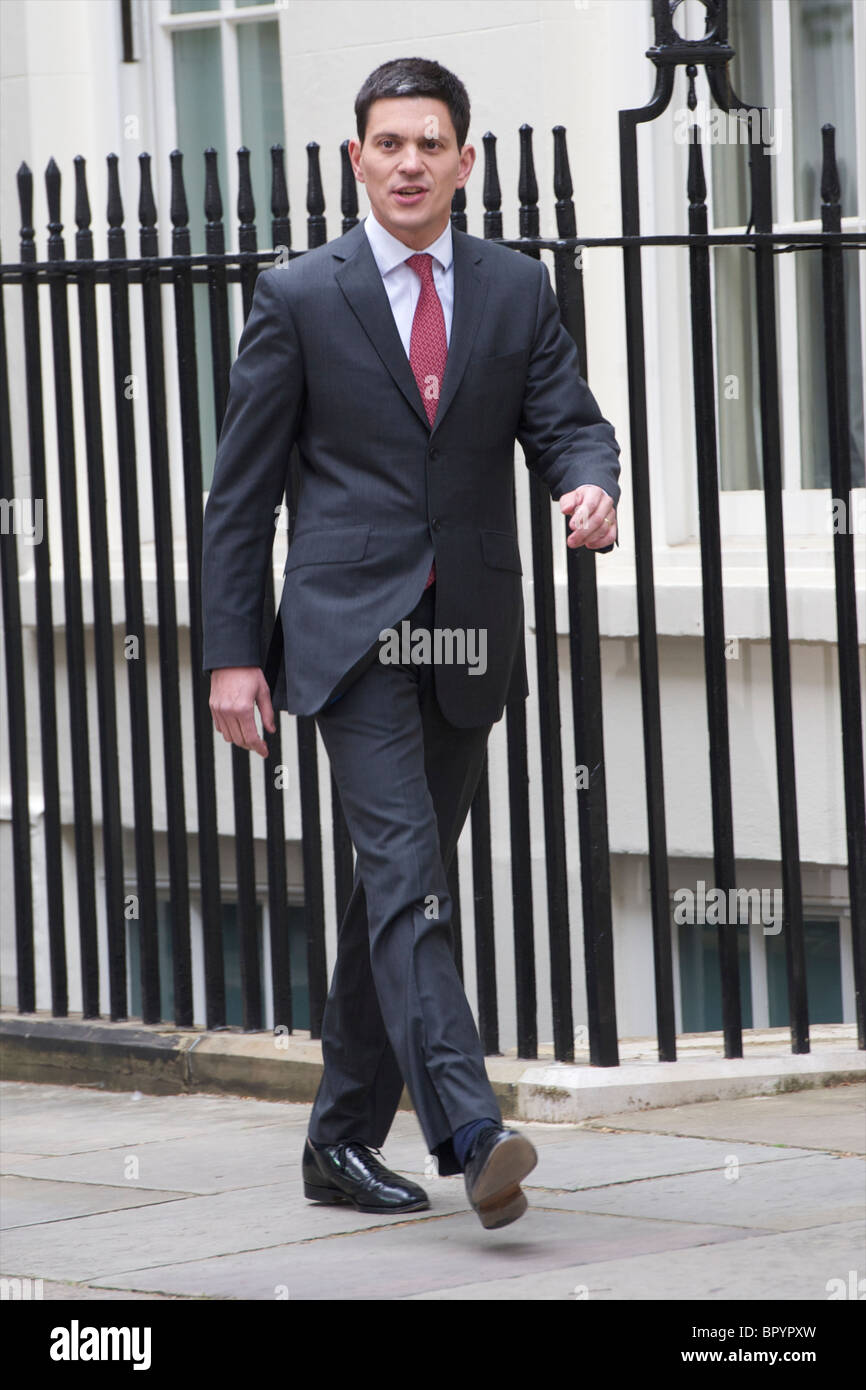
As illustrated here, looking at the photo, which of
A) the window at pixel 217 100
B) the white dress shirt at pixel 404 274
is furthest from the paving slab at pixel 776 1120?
the window at pixel 217 100

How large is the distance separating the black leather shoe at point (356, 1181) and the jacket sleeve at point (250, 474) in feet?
3.14

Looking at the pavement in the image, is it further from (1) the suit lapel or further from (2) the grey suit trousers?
(1) the suit lapel

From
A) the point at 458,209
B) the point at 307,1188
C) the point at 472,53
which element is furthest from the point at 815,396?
the point at 307,1188

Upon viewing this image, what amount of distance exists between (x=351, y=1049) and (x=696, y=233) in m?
2.13

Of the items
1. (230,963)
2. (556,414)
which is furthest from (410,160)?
(230,963)

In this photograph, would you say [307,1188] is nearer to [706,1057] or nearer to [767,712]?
[706,1057]

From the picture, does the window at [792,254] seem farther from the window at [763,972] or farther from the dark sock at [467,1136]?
the dark sock at [467,1136]

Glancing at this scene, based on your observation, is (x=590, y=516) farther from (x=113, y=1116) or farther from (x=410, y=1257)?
(x=113, y=1116)

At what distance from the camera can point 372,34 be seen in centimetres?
751

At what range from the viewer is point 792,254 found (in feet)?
22.6

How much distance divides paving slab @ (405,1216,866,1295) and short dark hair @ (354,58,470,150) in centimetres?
204

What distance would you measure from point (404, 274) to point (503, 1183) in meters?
1.69

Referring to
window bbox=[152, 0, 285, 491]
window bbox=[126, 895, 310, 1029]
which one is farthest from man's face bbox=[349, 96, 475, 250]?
window bbox=[126, 895, 310, 1029]

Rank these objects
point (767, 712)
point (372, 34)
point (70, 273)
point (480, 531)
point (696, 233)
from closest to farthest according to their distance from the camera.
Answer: point (480, 531)
point (696, 233)
point (70, 273)
point (767, 712)
point (372, 34)
